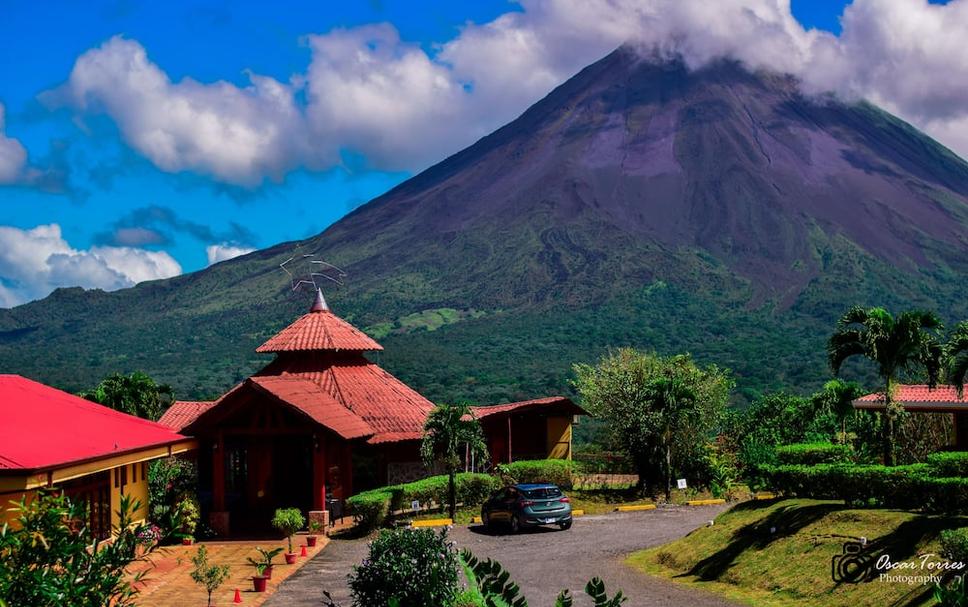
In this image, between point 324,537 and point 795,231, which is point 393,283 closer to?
point 795,231

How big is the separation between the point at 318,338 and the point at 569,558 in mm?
16542

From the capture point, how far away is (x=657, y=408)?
35938 mm

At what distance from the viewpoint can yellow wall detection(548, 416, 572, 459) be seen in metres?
40.4

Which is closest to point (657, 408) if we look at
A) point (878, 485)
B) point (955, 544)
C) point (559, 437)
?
point (559, 437)

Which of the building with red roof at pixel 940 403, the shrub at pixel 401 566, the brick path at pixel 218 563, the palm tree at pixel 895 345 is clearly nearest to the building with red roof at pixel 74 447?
the brick path at pixel 218 563

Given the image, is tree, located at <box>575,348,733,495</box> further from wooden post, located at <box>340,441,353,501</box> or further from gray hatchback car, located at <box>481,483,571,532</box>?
wooden post, located at <box>340,441,353,501</box>

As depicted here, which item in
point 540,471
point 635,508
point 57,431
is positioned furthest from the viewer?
point 540,471

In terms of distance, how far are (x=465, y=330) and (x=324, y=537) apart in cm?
10994

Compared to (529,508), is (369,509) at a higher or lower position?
higher

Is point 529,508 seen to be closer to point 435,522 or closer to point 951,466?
point 435,522

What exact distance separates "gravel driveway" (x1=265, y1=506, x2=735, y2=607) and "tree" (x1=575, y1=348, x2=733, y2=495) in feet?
13.0

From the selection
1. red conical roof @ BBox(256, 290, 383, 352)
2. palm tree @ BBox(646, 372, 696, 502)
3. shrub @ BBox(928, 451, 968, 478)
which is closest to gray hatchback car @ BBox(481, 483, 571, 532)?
palm tree @ BBox(646, 372, 696, 502)

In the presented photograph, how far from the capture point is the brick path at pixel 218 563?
19906mm

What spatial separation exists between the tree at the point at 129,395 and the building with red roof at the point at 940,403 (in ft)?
91.4
